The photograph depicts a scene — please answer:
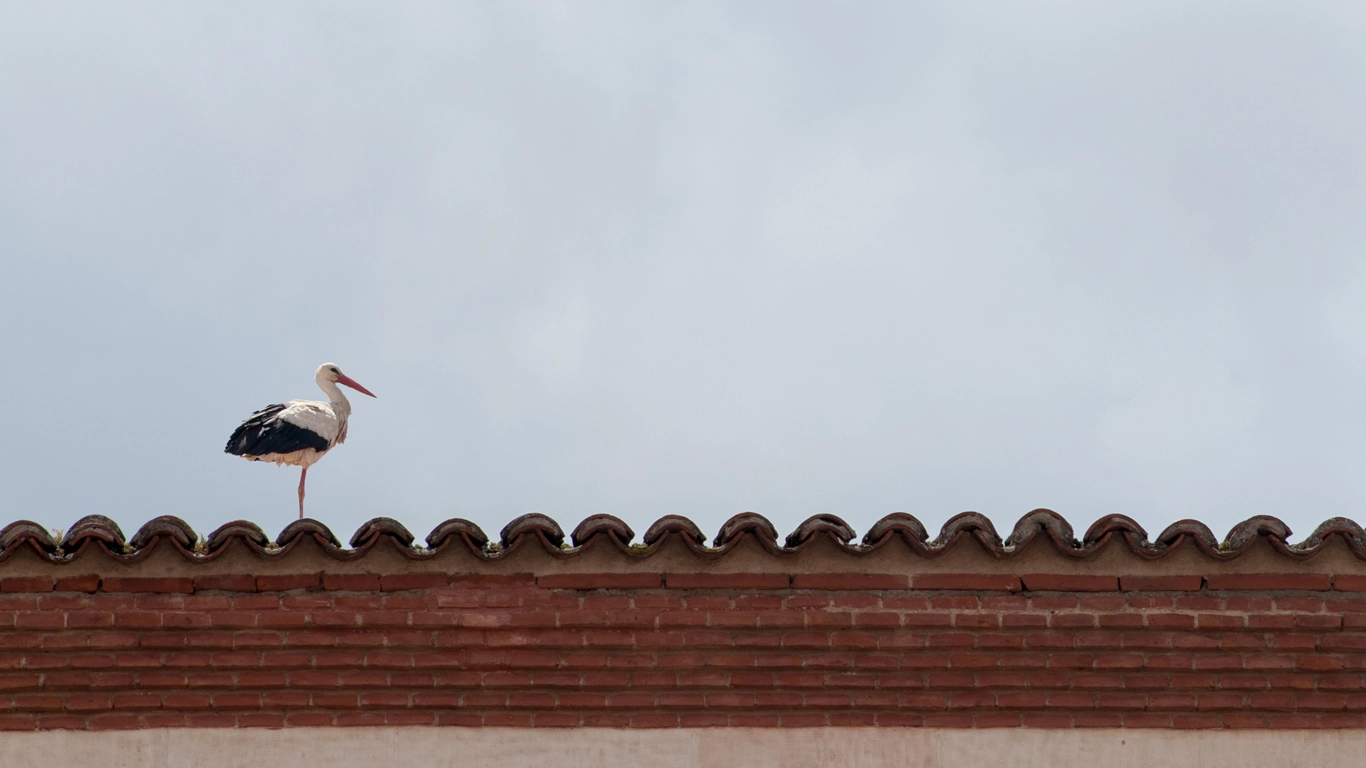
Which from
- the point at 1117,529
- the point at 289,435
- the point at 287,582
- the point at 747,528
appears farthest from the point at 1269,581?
the point at 289,435

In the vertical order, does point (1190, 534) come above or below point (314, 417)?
below

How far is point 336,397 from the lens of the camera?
9844mm

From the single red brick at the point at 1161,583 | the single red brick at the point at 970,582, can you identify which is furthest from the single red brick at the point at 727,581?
the single red brick at the point at 1161,583

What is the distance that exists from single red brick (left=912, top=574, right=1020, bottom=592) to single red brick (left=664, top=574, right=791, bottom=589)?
0.51 metres

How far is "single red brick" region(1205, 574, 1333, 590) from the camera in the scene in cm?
483

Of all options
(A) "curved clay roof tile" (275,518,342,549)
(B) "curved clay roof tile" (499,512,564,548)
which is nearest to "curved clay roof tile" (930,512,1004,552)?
(B) "curved clay roof tile" (499,512,564,548)

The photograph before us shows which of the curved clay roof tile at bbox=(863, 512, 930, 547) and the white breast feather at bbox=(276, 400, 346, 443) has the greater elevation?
the white breast feather at bbox=(276, 400, 346, 443)

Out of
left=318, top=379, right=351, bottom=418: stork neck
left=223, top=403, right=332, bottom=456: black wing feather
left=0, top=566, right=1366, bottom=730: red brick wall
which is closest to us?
left=0, top=566, right=1366, bottom=730: red brick wall

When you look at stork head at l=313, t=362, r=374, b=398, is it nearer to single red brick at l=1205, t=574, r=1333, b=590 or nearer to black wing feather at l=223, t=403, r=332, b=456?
black wing feather at l=223, t=403, r=332, b=456

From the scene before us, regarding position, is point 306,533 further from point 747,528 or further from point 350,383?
point 350,383

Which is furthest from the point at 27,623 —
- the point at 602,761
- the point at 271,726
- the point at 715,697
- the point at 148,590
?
the point at 715,697

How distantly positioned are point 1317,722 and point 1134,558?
91 cm

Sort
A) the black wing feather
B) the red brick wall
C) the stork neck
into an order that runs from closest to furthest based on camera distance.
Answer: the red brick wall < the black wing feather < the stork neck

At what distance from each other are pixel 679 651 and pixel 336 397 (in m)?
5.77
